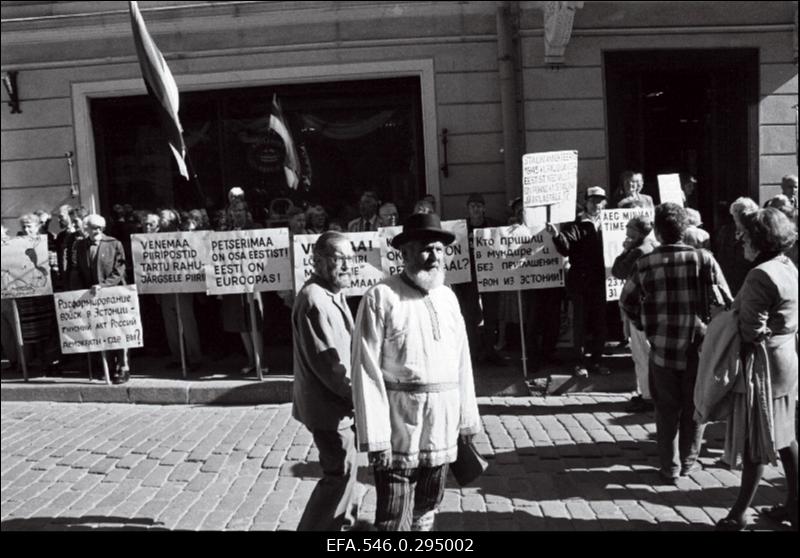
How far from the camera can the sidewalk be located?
817 cm

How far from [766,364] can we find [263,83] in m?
8.40

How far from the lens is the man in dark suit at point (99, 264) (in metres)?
8.90

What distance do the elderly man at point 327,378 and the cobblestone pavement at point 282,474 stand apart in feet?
2.63

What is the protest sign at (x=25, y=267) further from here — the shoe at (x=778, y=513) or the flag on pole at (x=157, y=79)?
the shoe at (x=778, y=513)

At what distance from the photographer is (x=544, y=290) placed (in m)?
8.60

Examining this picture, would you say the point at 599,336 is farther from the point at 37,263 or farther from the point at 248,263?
the point at 37,263

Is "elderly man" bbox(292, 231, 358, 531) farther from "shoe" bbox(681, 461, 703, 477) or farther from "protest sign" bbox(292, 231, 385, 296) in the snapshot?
"protest sign" bbox(292, 231, 385, 296)

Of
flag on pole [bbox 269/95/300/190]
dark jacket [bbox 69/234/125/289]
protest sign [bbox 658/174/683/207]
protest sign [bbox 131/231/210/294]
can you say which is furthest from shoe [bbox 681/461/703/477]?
flag on pole [bbox 269/95/300/190]

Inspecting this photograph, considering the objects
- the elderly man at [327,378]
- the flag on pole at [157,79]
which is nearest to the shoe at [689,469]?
the elderly man at [327,378]

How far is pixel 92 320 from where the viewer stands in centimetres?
882

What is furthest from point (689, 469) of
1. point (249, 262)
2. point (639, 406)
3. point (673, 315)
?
point (249, 262)

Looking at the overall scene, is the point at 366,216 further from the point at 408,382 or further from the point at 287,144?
the point at 408,382

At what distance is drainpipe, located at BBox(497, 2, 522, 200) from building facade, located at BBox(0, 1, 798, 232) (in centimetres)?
3

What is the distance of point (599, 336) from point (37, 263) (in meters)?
6.60
